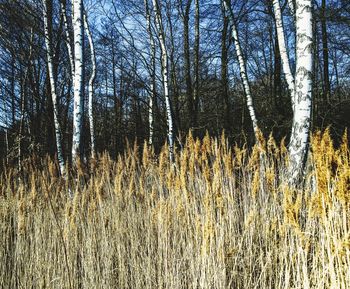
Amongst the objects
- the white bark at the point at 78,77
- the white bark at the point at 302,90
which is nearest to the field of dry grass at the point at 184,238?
the white bark at the point at 302,90

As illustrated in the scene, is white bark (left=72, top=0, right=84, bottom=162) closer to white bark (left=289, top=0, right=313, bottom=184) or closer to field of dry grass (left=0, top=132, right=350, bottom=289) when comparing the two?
field of dry grass (left=0, top=132, right=350, bottom=289)

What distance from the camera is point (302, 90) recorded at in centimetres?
301

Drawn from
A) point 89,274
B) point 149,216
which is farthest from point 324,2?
point 89,274

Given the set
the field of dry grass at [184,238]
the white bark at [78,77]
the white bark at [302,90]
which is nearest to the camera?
the field of dry grass at [184,238]

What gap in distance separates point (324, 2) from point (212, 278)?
11.9 meters

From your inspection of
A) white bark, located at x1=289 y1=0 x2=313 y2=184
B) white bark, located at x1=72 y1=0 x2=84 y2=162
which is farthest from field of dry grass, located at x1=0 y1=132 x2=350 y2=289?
white bark, located at x1=72 y1=0 x2=84 y2=162

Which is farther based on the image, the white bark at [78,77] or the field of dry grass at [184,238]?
the white bark at [78,77]

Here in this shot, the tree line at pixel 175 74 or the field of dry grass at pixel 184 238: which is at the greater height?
the tree line at pixel 175 74

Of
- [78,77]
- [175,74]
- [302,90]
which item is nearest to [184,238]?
[302,90]

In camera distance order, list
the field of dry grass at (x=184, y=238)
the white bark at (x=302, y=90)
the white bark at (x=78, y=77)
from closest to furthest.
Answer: the field of dry grass at (x=184, y=238) → the white bark at (x=302, y=90) → the white bark at (x=78, y=77)

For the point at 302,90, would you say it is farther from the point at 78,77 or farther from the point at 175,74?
the point at 175,74

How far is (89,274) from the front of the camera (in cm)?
242

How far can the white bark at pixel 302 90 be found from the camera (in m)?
2.90

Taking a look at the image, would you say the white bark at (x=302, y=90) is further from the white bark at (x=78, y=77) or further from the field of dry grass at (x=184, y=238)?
the white bark at (x=78, y=77)
